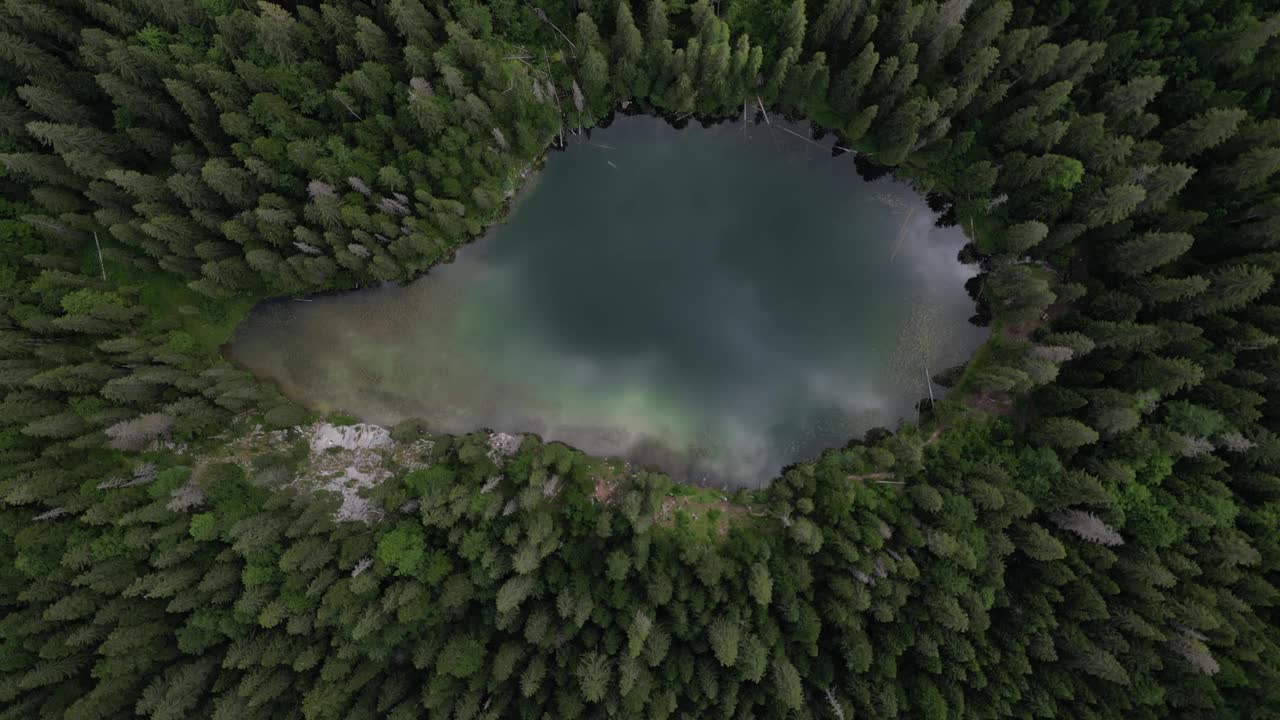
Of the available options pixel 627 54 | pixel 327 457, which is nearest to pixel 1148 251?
pixel 627 54

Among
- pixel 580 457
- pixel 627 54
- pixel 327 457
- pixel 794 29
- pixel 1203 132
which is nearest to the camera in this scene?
pixel 1203 132

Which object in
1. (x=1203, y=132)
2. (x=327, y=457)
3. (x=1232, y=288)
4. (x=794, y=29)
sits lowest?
(x=327, y=457)

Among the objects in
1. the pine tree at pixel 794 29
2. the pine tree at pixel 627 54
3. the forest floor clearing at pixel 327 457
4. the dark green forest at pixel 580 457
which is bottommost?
the forest floor clearing at pixel 327 457

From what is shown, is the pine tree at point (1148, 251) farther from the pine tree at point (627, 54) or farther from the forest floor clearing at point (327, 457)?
the forest floor clearing at point (327, 457)

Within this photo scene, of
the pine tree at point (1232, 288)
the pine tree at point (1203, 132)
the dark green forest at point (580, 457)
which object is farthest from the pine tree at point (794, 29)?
the pine tree at point (1232, 288)

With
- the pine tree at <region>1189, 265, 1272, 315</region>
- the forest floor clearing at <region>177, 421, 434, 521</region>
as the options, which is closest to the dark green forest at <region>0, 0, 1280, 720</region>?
the pine tree at <region>1189, 265, 1272, 315</region>

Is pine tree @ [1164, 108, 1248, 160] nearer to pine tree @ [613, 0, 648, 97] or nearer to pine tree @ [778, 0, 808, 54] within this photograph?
pine tree @ [778, 0, 808, 54]

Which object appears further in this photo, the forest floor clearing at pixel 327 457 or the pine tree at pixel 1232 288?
the forest floor clearing at pixel 327 457

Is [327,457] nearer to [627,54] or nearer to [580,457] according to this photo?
[580,457]

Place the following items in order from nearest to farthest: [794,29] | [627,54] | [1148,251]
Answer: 1. [1148,251]
2. [794,29]
3. [627,54]
